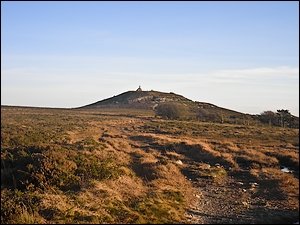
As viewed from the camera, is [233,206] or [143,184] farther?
[143,184]

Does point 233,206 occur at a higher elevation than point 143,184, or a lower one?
lower

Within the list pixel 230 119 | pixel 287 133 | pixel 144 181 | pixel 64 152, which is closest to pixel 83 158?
pixel 64 152

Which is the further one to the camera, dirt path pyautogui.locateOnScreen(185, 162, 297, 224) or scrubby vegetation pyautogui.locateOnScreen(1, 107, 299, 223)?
dirt path pyautogui.locateOnScreen(185, 162, 297, 224)

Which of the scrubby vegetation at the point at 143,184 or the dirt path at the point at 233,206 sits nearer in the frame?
the scrubby vegetation at the point at 143,184

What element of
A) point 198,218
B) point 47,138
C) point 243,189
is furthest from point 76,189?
point 47,138

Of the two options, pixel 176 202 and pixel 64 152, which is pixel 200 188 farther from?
pixel 64 152

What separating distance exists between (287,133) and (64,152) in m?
12.0

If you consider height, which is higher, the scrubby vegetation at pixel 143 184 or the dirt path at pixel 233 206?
the scrubby vegetation at pixel 143 184

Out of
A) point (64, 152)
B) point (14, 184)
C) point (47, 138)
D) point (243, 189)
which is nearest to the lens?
point (14, 184)

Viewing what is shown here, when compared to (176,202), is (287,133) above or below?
above

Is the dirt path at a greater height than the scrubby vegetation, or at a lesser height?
lesser

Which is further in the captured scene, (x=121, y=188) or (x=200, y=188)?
(x=200, y=188)

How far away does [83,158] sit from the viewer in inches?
724

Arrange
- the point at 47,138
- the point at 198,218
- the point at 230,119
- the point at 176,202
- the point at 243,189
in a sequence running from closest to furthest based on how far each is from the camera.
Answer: the point at 198,218, the point at 176,202, the point at 243,189, the point at 47,138, the point at 230,119
